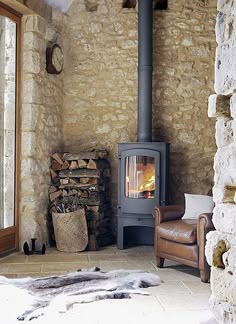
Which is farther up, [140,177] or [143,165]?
[143,165]

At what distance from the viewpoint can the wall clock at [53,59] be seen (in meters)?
5.84

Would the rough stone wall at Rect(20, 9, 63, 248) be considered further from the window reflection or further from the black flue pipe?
the black flue pipe

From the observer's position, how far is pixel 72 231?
5590 mm

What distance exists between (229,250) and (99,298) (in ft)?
4.67

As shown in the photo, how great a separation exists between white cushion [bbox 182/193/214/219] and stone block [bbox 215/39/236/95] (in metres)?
2.47

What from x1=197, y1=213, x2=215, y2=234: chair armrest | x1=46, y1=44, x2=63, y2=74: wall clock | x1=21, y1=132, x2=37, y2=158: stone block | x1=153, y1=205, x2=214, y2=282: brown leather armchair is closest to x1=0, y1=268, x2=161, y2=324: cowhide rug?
x1=153, y1=205, x2=214, y2=282: brown leather armchair

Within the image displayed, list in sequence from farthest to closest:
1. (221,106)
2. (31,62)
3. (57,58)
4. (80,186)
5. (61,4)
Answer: (61,4), (57,58), (80,186), (31,62), (221,106)

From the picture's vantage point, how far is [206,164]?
6195 mm

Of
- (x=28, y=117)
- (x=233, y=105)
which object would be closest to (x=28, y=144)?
(x=28, y=117)

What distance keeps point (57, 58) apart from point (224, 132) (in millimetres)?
3789

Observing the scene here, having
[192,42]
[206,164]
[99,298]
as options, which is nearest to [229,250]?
[99,298]

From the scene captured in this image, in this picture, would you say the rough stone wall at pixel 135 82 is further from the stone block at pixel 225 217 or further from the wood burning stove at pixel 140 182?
the stone block at pixel 225 217

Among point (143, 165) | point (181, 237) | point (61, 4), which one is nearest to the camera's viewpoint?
point (181, 237)

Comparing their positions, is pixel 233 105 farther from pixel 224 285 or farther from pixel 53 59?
pixel 53 59
